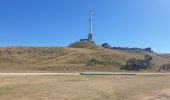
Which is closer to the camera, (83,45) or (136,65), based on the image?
(136,65)

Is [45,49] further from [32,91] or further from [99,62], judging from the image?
[32,91]

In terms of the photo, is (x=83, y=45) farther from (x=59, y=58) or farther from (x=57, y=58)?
(x=59, y=58)

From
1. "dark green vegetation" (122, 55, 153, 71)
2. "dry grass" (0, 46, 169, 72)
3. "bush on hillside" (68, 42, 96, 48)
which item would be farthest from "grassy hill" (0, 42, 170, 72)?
"bush on hillside" (68, 42, 96, 48)

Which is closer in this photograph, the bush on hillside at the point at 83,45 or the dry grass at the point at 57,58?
the dry grass at the point at 57,58

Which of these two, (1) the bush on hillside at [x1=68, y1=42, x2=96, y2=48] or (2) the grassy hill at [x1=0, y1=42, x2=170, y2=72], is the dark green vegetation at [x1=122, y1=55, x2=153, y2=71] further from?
(1) the bush on hillside at [x1=68, y1=42, x2=96, y2=48]

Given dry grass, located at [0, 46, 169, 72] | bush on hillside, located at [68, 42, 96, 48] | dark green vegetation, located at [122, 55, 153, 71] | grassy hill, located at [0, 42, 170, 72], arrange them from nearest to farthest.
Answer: grassy hill, located at [0, 42, 170, 72]
dry grass, located at [0, 46, 169, 72]
dark green vegetation, located at [122, 55, 153, 71]
bush on hillside, located at [68, 42, 96, 48]

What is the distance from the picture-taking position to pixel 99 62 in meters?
85.4

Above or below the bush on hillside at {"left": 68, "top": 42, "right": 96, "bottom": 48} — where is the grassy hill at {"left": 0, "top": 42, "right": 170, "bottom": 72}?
below

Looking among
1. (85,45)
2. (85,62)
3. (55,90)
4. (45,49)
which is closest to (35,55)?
(45,49)

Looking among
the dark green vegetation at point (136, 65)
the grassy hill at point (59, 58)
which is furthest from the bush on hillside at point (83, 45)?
the dark green vegetation at point (136, 65)

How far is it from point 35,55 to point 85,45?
27252 millimetres

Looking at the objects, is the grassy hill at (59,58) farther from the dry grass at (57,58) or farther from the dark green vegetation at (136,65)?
the dark green vegetation at (136,65)

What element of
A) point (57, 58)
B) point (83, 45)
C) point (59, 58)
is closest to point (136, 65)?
point (59, 58)

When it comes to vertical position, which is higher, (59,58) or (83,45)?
(83,45)
